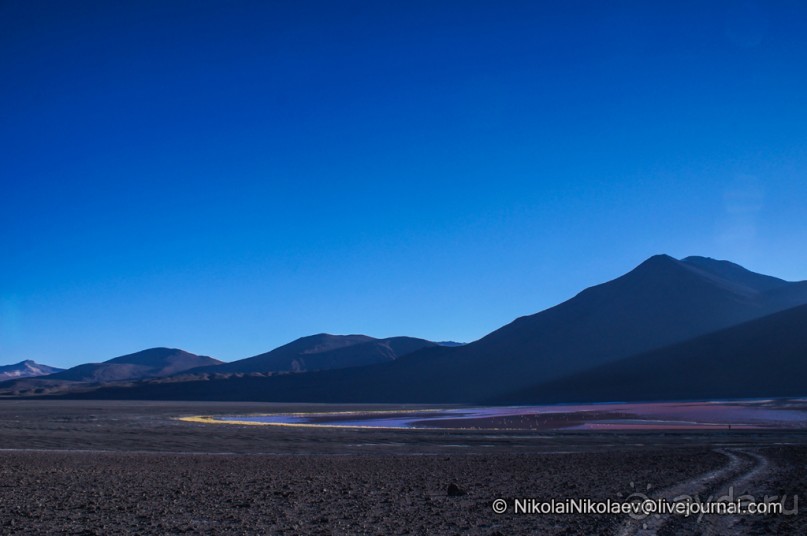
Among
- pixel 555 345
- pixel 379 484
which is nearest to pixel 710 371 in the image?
pixel 555 345

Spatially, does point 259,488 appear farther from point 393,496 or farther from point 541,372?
point 541,372

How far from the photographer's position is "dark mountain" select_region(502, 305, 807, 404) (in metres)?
95.9

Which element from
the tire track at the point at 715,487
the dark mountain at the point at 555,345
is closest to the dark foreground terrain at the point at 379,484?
the tire track at the point at 715,487

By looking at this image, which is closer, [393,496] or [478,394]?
[393,496]

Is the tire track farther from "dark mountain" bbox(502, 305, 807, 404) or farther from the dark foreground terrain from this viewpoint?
"dark mountain" bbox(502, 305, 807, 404)

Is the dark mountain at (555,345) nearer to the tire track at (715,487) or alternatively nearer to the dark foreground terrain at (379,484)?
the dark foreground terrain at (379,484)

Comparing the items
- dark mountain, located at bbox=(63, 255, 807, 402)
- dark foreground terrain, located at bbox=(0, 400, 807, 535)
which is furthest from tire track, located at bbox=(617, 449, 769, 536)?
dark mountain, located at bbox=(63, 255, 807, 402)

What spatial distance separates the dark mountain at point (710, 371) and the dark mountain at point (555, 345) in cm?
1643

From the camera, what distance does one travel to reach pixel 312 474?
18.1 meters

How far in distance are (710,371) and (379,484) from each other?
102 m

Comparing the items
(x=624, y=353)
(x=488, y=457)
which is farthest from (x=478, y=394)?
(x=488, y=457)

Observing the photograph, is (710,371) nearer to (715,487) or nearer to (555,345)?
(555,345)

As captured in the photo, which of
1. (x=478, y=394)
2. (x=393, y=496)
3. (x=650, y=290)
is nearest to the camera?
(x=393, y=496)

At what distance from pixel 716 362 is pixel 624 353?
36.6 m
